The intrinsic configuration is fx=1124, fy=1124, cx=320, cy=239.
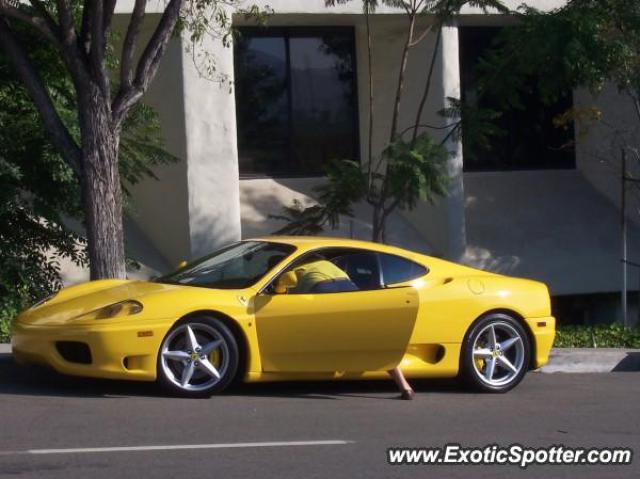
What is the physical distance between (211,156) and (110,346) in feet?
23.1

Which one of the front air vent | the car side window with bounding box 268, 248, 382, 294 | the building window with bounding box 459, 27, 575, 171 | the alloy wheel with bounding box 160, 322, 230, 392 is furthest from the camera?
the building window with bounding box 459, 27, 575, 171

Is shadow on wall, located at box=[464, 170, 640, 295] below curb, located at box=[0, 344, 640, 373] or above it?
above

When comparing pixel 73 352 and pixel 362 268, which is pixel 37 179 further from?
pixel 362 268

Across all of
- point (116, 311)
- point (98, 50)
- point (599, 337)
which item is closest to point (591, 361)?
point (599, 337)

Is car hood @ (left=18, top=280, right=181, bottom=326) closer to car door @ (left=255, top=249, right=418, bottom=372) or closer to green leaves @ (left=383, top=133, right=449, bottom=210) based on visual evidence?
car door @ (left=255, top=249, right=418, bottom=372)

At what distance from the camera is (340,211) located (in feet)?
46.4

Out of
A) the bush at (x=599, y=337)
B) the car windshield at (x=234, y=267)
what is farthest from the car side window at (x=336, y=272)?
the bush at (x=599, y=337)

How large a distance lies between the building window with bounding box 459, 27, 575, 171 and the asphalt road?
878 cm

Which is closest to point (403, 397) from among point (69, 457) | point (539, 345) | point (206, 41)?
point (539, 345)

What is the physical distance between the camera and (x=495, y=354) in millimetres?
9711

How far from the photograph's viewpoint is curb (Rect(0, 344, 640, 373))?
1123 centimetres

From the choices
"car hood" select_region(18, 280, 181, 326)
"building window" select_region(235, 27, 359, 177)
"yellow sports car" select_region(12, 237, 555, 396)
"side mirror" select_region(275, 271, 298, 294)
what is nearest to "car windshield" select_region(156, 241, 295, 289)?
"yellow sports car" select_region(12, 237, 555, 396)

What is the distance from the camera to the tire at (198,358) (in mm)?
8695

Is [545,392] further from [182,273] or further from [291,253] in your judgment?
[182,273]
